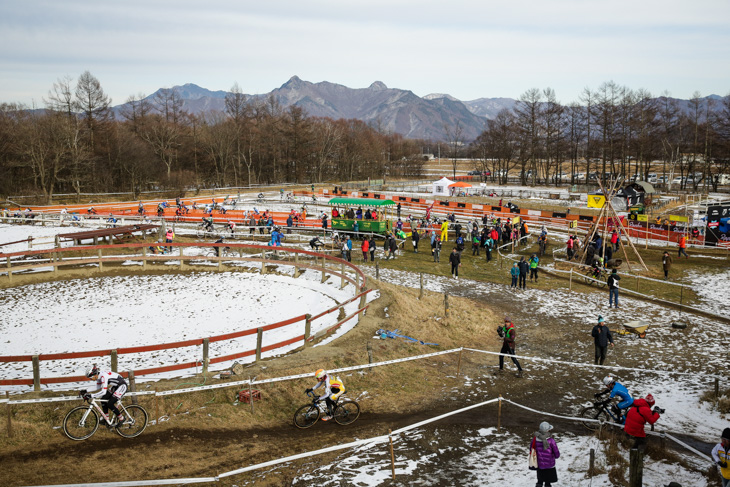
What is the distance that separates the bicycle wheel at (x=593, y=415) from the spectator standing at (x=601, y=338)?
3.39m

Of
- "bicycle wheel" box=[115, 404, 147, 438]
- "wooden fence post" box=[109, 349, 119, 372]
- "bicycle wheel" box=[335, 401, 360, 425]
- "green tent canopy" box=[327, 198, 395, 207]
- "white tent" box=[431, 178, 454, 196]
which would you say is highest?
"white tent" box=[431, 178, 454, 196]

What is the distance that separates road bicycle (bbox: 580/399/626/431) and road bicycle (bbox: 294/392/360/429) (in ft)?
17.6

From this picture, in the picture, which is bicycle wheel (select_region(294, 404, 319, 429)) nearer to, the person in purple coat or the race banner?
the person in purple coat

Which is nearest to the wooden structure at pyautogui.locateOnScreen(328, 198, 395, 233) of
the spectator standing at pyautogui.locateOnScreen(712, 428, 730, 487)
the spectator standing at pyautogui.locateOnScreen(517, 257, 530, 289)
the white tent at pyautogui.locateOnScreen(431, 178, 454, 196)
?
the spectator standing at pyautogui.locateOnScreen(517, 257, 530, 289)

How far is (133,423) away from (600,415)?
1032cm

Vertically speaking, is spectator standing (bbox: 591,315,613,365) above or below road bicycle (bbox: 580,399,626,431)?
above

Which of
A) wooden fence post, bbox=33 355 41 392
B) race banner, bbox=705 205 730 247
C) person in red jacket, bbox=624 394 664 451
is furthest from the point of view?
race banner, bbox=705 205 730 247

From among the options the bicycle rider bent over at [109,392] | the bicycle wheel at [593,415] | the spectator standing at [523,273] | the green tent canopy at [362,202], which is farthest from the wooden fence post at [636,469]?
the green tent canopy at [362,202]

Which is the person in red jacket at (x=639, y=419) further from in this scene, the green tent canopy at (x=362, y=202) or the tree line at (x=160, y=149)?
the tree line at (x=160, y=149)

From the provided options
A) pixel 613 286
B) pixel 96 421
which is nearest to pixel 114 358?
pixel 96 421

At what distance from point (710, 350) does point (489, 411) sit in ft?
31.3

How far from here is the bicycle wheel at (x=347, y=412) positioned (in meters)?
11.0

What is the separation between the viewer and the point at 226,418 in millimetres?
10633

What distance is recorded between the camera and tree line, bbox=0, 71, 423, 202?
2234 inches
